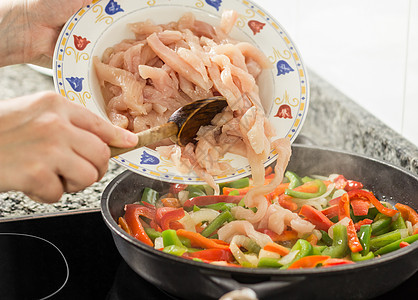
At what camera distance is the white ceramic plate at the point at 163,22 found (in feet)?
4.95

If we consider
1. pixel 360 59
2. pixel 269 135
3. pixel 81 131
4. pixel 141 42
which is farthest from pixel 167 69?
pixel 360 59

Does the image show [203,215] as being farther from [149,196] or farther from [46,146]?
[46,146]

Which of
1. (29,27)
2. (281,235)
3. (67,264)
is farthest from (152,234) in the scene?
(29,27)

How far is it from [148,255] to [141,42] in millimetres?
708

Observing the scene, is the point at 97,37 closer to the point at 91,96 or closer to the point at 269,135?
the point at 91,96

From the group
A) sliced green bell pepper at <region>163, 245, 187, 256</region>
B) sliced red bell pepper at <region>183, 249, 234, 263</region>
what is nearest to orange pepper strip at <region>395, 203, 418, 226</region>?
sliced red bell pepper at <region>183, 249, 234, 263</region>

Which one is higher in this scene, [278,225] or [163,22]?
[163,22]

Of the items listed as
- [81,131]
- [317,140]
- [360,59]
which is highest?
[360,59]

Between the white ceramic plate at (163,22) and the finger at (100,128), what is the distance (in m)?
0.30

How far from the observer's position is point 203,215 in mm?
1637

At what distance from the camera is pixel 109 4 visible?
1.61m

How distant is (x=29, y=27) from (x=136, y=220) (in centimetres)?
74

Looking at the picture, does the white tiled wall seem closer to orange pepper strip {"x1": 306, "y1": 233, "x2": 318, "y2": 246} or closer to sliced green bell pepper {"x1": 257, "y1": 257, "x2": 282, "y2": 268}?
orange pepper strip {"x1": 306, "y1": 233, "x2": 318, "y2": 246}

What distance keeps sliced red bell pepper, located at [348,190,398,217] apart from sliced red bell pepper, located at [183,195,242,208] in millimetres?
372
